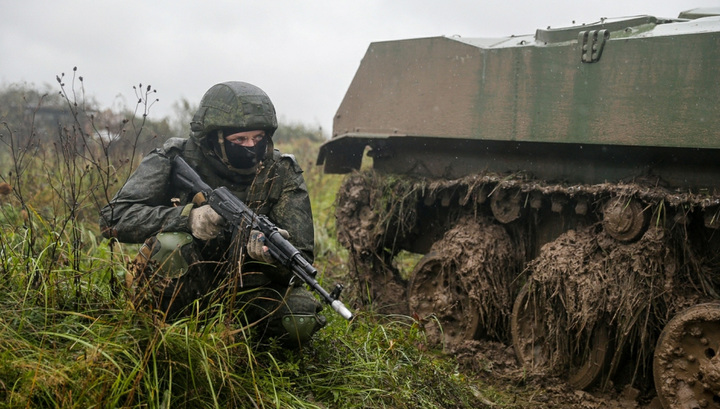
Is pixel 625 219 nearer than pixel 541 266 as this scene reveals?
Yes

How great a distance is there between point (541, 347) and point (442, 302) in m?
0.87

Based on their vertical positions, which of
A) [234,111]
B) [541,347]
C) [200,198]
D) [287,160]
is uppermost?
[234,111]

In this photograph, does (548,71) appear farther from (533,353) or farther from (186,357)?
(186,357)

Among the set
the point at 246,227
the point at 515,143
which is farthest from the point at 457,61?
the point at 246,227

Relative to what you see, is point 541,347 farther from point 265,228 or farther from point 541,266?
point 265,228

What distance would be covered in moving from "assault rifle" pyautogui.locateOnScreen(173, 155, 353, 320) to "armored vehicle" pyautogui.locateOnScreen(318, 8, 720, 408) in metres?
1.42

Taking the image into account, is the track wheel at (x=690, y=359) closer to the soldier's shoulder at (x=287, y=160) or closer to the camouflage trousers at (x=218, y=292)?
the camouflage trousers at (x=218, y=292)

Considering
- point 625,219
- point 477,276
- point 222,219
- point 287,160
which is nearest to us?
point 222,219

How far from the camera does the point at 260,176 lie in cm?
453

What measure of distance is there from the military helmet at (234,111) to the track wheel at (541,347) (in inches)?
85.8

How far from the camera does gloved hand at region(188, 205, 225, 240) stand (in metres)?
4.02

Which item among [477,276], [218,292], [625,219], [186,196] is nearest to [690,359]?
[625,219]

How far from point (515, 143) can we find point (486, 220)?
0.69 metres

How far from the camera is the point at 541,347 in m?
5.38
